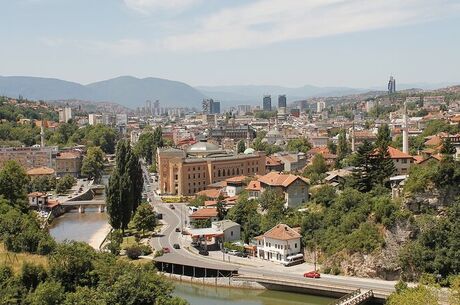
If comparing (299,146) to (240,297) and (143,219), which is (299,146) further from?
(240,297)

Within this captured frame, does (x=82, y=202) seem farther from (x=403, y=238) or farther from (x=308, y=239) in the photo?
(x=403, y=238)

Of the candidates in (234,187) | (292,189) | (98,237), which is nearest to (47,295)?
(292,189)

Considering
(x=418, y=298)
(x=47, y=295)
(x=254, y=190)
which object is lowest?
(x=254, y=190)

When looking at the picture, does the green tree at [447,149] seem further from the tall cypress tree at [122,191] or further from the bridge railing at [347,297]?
the tall cypress tree at [122,191]

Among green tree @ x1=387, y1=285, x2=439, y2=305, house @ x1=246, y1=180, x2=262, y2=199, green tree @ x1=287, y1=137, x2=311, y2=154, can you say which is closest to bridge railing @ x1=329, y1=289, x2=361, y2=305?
green tree @ x1=387, y1=285, x2=439, y2=305

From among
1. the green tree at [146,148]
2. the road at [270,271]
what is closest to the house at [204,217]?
the road at [270,271]

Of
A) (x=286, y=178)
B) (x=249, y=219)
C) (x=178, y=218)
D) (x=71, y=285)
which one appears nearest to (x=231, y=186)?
(x=178, y=218)
